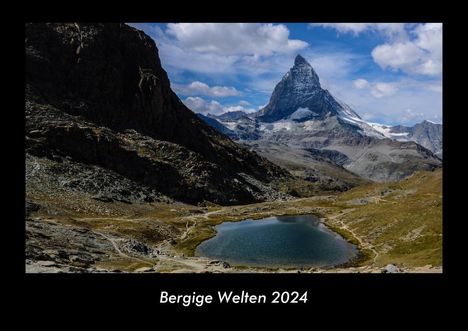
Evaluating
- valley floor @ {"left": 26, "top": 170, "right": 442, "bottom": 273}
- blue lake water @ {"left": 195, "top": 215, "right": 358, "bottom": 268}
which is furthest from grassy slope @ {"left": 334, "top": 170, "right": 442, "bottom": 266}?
blue lake water @ {"left": 195, "top": 215, "right": 358, "bottom": 268}

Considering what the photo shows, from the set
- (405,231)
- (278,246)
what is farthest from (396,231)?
(278,246)

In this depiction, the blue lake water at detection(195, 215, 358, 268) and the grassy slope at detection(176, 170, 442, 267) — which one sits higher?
the grassy slope at detection(176, 170, 442, 267)

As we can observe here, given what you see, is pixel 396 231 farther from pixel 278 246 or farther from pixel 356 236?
pixel 278 246

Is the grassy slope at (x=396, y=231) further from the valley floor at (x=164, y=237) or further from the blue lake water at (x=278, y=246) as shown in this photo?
the blue lake water at (x=278, y=246)

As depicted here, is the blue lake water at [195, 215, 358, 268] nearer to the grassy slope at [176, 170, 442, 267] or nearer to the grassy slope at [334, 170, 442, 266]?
the grassy slope at [176, 170, 442, 267]
